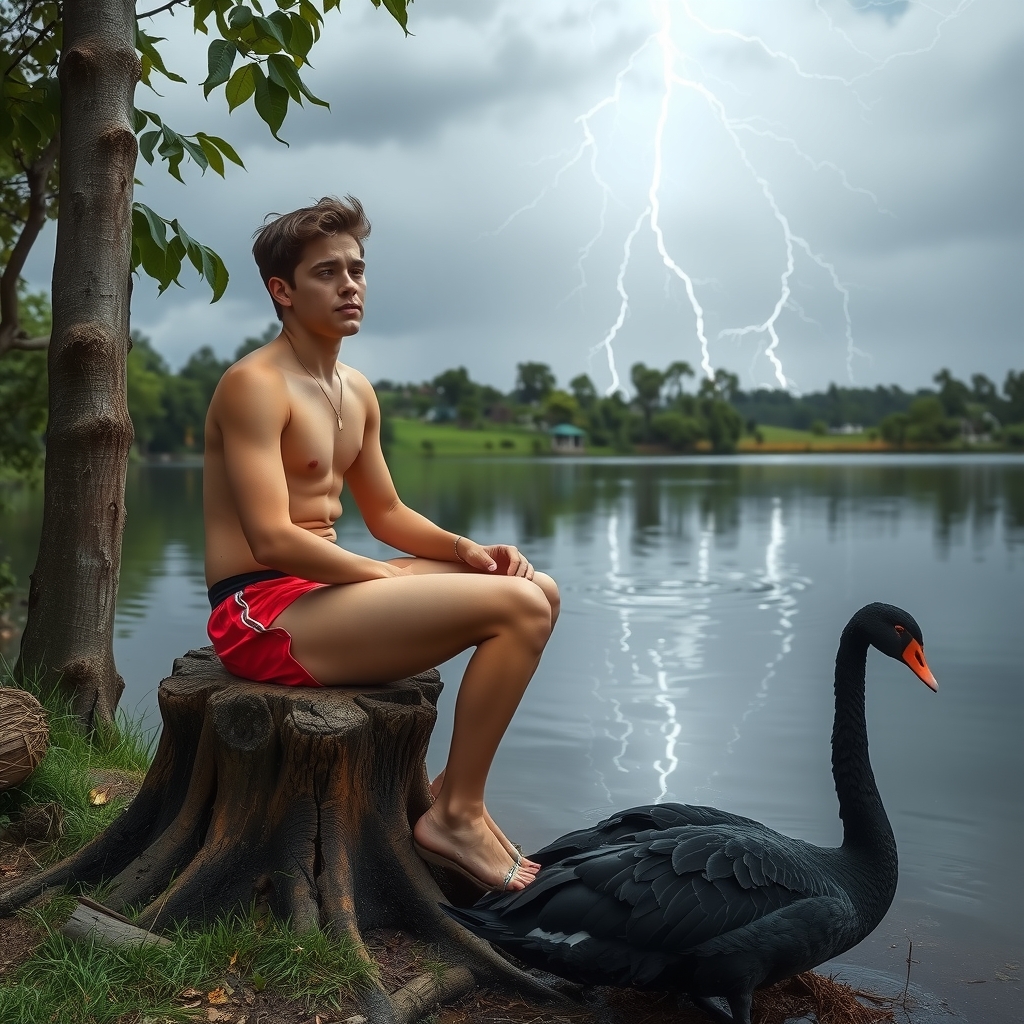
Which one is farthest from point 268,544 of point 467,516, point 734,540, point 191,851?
point 467,516

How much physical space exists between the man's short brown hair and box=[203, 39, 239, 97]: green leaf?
1.30 metres

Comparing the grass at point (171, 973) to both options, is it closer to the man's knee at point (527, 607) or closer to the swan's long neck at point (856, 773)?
the man's knee at point (527, 607)

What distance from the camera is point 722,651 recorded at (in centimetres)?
979

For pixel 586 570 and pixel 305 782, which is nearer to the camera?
pixel 305 782

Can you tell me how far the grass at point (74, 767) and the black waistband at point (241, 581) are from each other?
3.62ft

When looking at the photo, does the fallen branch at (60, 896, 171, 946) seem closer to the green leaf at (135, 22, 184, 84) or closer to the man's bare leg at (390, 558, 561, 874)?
the man's bare leg at (390, 558, 561, 874)

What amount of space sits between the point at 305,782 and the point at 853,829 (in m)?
1.53

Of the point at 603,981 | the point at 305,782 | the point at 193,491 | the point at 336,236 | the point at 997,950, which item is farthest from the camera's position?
the point at 193,491

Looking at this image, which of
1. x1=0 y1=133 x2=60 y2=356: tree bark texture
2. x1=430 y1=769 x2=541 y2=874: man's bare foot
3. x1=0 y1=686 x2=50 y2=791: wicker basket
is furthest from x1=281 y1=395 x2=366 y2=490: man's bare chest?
x1=0 y1=133 x2=60 y2=356: tree bark texture

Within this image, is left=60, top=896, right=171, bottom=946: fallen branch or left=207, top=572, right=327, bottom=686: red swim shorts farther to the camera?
left=207, top=572, right=327, bottom=686: red swim shorts

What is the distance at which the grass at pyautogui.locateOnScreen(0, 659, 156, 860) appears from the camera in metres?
4.14

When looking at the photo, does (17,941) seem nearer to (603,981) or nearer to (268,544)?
(268,544)

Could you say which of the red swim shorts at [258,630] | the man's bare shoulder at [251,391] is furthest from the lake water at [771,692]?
the man's bare shoulder at [251,391]

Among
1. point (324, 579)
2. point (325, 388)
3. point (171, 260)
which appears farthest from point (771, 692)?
point (324, 579)
